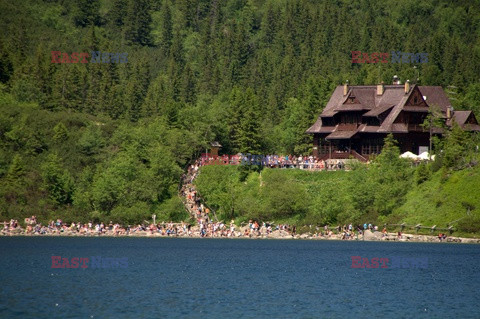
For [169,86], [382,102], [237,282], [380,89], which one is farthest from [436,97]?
[237,282]

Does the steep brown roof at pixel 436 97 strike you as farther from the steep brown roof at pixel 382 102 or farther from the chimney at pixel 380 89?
the chimney at pixel 380 89

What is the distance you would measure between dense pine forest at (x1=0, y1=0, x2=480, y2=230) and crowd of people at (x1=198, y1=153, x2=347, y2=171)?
1.08 meters

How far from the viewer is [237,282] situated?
47375 millimetres

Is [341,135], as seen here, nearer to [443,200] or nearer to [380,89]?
[380,89]

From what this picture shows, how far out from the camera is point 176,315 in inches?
1399

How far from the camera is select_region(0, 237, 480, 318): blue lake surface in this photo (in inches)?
1471

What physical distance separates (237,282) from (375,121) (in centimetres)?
4877

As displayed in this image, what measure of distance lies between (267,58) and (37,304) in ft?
334

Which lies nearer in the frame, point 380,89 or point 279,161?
point 279,161

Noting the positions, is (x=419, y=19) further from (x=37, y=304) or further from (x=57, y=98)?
(x=37, y=304)

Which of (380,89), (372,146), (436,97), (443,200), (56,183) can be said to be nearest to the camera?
(443,200)

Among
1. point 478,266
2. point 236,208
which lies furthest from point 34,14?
point 478,266

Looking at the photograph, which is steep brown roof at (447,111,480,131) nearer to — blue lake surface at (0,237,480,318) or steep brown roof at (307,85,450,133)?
steep brown roof at (307,85,450,133)

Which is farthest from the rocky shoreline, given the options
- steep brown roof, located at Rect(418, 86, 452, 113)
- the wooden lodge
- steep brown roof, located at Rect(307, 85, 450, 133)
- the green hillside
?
steep brown roof, located at Rect(418, 86, 452, 113)
